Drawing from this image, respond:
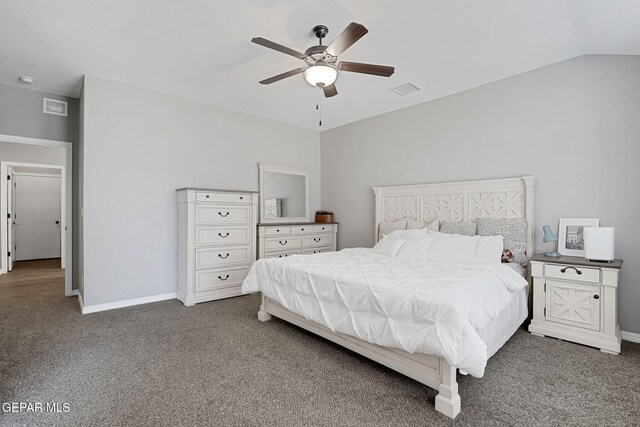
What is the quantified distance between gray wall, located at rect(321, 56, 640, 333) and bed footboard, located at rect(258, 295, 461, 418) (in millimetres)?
2279

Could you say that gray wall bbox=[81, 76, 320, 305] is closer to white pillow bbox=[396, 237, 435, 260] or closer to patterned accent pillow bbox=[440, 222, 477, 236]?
white pillow bbox=[396, 237, 435, 260]

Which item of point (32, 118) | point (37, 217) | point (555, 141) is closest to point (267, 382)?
point (555, 141)

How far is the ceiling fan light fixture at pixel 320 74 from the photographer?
2.55 metres

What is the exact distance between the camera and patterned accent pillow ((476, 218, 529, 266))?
3.28 meters

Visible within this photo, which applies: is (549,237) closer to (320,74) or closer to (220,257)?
(320,74)

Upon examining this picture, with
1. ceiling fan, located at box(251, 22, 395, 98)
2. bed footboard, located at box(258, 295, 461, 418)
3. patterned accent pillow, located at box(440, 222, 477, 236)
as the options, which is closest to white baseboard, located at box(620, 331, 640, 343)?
patterned accent pillow, located at box(440, 222, 477, 236)

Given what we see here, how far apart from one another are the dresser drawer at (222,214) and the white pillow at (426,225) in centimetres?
226

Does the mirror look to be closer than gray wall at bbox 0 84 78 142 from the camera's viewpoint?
No

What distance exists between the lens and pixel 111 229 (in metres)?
3.70

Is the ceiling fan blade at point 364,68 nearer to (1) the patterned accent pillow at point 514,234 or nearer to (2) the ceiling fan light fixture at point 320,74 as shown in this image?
(2) the ceiling fan light fixture at point 320,74

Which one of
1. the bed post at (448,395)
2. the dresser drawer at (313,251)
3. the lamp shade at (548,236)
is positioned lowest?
the bed post at (448,395)

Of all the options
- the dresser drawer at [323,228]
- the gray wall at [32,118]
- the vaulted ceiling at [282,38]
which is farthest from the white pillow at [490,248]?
the gray wall at [32,118]

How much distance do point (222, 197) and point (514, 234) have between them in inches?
138

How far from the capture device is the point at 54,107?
4039 millimetres
